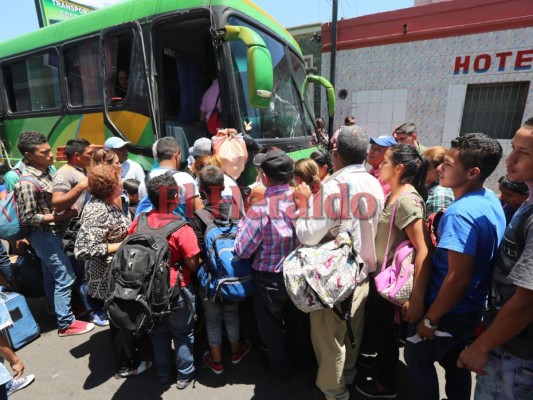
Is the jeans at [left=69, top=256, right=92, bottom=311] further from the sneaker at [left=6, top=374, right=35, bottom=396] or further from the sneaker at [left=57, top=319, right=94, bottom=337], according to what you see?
the sneaker at [left=6, top=374, right=35, bottom=396]

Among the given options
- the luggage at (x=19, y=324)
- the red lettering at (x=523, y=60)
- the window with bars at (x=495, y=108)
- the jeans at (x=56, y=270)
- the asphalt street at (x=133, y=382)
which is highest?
the red lettering at (x=523, y=60)

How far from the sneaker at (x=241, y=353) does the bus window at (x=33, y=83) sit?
4002 millimetres

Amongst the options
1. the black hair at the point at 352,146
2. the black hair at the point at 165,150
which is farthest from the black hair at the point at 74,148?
the black hair at the point at 352,146

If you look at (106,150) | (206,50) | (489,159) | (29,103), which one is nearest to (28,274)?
(106,150)

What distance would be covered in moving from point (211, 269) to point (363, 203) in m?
1.15

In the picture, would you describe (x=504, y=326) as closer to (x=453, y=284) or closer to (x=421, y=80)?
(x=453, y=284)

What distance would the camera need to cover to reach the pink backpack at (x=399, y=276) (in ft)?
5.58

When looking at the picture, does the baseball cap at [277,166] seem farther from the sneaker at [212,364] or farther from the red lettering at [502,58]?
the red lettering at [502,58]

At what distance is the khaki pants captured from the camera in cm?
197

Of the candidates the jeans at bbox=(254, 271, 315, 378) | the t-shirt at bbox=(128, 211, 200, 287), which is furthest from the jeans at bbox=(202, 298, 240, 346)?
the t-shirt at bbox=(128, 211, 200, 287)

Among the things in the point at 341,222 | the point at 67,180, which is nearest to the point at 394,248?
the point at 341,222

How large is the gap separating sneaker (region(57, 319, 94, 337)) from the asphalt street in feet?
0.52

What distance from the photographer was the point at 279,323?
220cm

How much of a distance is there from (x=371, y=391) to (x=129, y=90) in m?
3.75
